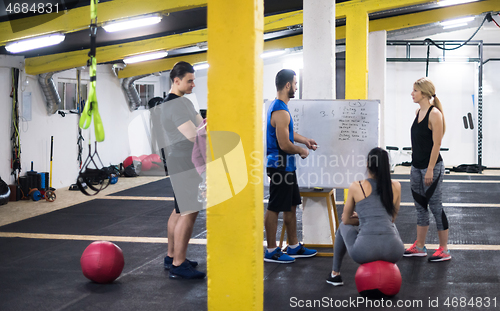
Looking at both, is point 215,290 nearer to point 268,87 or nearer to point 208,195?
point 208,195

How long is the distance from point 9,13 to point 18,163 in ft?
10.2

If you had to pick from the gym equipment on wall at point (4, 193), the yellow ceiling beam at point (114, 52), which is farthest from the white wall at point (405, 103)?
the gym equipment on wall at point (4, 193)

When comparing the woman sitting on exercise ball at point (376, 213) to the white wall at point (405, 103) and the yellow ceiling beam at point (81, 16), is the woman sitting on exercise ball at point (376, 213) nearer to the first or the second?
the yellow ceiling beam at point (81, 16)

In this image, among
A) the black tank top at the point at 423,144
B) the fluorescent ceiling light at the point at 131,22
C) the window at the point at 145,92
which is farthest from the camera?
the window at the point at 145,92

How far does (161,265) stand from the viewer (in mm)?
3770

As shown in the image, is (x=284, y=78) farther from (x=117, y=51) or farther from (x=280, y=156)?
(x=117, y=51)

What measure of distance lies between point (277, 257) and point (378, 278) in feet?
3.74

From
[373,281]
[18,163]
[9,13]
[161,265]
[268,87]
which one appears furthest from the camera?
[268,87]

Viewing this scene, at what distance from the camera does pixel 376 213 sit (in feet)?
9.49

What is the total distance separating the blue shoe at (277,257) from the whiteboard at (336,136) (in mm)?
697

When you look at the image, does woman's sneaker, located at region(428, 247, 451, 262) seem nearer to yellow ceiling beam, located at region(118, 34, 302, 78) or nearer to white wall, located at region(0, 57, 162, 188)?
yellow ceiling beam, located at region(118, 34, 302, 78)

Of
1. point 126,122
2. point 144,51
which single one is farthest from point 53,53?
A: point 126,122

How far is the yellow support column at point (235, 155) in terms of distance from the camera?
7.07ft

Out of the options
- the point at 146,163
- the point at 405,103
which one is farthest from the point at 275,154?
the point at 405,103
